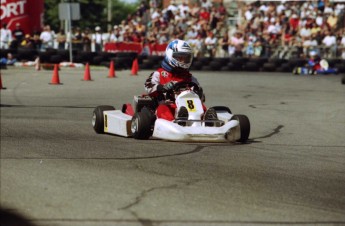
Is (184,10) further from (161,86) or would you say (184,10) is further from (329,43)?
(161,86)

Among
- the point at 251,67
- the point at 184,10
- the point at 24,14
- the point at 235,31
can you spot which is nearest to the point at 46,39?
the point at 24,14

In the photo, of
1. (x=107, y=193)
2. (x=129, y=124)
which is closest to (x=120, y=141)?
(x=129, y=124)

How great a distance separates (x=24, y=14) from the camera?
35219 mm

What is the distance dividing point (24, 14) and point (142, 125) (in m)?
25.7

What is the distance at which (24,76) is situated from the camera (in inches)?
1006

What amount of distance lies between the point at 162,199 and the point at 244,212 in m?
0.63

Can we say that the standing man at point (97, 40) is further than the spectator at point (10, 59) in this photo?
Yes

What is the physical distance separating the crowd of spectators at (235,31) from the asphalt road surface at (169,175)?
54.9 ft

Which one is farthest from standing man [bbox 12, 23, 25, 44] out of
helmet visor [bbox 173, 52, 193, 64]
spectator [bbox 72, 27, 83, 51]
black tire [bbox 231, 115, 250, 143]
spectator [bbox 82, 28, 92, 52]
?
black tire [bbox 231, 115, 250, 143]

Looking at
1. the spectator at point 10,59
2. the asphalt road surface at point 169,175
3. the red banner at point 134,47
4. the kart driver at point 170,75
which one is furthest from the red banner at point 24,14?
the kart driver at point 170,75

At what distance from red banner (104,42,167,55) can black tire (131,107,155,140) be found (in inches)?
917

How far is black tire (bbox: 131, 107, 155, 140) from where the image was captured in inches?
412

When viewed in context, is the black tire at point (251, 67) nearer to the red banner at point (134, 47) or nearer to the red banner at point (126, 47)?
the red banner at point (134, 47)

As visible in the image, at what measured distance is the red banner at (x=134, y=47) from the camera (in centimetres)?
3394
